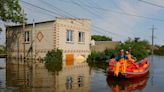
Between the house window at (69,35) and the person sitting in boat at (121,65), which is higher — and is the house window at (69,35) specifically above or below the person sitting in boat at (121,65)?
above

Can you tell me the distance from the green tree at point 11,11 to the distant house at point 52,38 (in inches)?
100

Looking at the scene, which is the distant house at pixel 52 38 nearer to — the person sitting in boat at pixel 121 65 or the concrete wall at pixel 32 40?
the concrete wall at pixel 32 40

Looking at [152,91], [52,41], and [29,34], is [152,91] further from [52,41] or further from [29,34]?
[29,34]

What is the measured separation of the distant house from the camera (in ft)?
125

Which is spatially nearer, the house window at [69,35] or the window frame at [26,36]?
the house window at [69,35]

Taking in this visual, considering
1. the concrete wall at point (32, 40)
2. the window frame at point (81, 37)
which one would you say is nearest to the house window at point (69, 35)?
the window frame at point (81, 37)

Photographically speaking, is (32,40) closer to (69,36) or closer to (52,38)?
(52,38)

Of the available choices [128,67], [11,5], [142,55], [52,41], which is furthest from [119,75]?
[142,55]

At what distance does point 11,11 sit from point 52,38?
5606mm

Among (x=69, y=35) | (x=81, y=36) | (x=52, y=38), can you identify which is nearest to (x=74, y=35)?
(x=69, y=35)

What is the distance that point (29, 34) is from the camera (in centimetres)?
4144

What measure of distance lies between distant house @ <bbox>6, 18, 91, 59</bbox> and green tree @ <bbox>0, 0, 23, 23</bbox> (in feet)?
8.35

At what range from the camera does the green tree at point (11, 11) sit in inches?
1455

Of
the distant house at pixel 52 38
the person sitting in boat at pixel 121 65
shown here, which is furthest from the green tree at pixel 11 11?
the person sitting in boat at pixel 121 65
